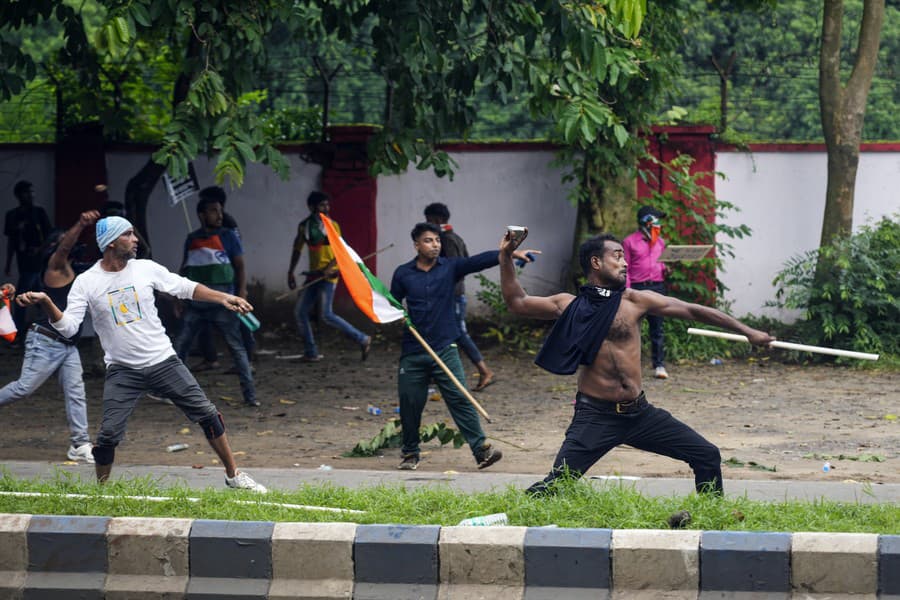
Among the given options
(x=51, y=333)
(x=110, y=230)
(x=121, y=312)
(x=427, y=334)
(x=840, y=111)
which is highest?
(x=840, y=111)

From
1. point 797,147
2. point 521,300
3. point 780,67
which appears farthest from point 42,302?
point 780,67

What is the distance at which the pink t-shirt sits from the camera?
1192 cm

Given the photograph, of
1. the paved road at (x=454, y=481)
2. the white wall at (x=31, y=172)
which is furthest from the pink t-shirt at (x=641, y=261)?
the white wall at (x=31, y=172)

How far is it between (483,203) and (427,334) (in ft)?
24.1

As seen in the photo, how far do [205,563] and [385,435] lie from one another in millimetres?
3088

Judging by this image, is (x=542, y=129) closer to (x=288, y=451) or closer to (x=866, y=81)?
(x=866, y=81)

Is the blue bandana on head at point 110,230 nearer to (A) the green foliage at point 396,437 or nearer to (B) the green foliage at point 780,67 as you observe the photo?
(A) the green foliage at point 396,437

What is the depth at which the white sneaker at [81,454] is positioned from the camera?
8.68m

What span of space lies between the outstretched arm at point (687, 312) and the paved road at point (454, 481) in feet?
3.35

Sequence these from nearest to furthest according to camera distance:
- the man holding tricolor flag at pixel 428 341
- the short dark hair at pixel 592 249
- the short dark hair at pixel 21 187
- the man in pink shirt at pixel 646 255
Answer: the short dark hair at pixel 592 249 < the man holding tricolor flag at pixel 428 341 < the man in pink shirt at pixel 646 255 < the short dark hair at pixel 21 187

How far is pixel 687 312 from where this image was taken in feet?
21.0

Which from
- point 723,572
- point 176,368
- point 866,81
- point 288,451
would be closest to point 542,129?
point 866,81

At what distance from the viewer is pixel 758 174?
1518 centimetres

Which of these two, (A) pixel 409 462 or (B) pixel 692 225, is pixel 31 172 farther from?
(A) pixel 409 462
